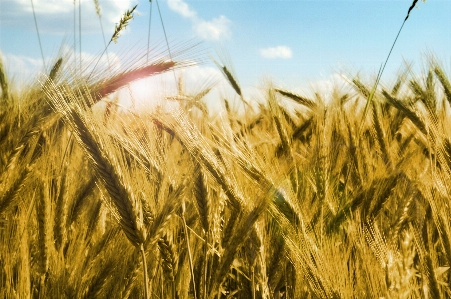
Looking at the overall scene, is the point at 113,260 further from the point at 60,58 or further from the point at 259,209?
the point at 60,58

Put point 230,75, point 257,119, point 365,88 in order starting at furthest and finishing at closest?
point 257,119 < point 230,75 < point 365,88

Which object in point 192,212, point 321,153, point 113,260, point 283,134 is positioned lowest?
point 113,260

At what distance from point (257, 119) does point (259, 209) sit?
3.16m

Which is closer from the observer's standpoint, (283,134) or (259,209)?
(259,209)

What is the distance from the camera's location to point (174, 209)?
4.03ft

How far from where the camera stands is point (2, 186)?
1572 mm

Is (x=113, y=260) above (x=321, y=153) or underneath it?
underneath

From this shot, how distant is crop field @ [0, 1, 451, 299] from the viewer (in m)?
1.22

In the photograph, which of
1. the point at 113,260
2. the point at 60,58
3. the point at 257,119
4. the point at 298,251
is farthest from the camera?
the point at 257,119

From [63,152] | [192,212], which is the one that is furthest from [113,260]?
[63,152]

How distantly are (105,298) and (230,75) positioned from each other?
2.66m

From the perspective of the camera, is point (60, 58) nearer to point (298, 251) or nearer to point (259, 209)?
point (259, 209)

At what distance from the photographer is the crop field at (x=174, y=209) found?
1224 millimetres

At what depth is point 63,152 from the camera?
1.97 metres
